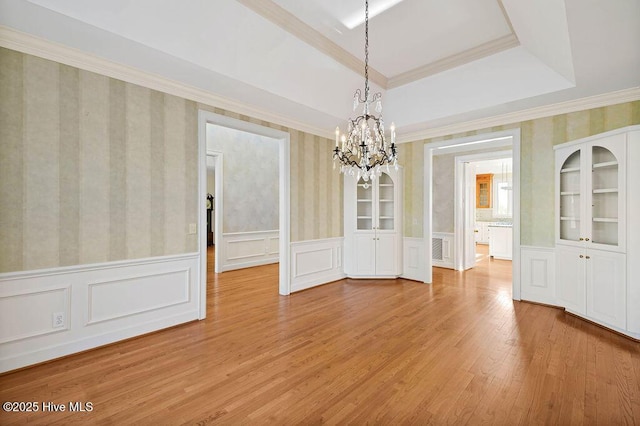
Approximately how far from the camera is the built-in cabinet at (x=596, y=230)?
3.18 m

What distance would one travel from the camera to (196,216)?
3682 mm

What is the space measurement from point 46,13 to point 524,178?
5.84 metres

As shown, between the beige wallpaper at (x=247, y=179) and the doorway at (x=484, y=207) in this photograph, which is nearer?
the doorway at (x=484, y=207)

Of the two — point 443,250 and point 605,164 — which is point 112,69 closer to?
point 605,164

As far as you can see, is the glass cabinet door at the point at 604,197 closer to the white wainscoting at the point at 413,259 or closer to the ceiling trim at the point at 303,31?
the white wainscoting at the point at 413,259

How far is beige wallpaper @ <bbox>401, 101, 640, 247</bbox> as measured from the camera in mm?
3980

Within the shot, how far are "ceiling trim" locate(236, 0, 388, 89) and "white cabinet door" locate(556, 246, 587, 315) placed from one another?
381cm

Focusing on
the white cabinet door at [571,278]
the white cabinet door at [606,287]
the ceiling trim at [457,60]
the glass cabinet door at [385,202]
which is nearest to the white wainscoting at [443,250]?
the glass cabinet door at [385,202]

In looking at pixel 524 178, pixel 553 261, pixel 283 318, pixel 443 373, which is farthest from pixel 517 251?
pixel 283 318

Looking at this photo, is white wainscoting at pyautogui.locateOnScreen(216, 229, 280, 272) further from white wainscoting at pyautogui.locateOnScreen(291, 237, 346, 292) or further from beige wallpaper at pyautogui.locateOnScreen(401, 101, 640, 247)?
beige wallpaper at pyautogui.locateOnScreen(401, 101, 640, 247)

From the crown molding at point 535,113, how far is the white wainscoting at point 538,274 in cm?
199

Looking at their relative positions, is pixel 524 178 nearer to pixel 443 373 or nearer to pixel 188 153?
pixel 443 373

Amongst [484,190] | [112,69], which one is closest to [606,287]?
[112,69]

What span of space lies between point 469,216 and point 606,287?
3.64 m
